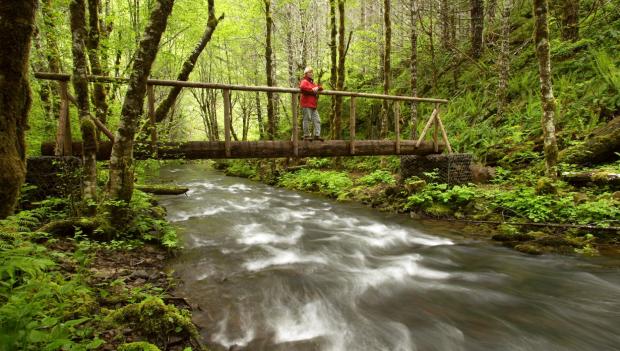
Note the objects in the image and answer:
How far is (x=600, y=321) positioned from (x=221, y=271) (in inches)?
216

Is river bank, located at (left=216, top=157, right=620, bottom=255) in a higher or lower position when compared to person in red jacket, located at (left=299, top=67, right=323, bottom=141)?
lower

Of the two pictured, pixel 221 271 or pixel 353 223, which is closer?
pixel 221 271

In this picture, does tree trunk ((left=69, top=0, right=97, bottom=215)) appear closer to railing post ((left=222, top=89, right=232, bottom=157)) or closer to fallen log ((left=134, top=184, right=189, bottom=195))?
railing post ((left=222, top=89, right=232, bottom=157))

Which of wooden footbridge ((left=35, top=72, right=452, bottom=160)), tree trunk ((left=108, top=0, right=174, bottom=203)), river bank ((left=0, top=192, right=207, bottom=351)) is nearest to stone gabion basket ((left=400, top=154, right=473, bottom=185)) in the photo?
Answer: wooden footbridge ((left=35, top=72, right=452, bottom=160))

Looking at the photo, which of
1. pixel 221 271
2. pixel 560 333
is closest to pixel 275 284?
pixel 221 271

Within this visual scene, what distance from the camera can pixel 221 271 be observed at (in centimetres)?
575

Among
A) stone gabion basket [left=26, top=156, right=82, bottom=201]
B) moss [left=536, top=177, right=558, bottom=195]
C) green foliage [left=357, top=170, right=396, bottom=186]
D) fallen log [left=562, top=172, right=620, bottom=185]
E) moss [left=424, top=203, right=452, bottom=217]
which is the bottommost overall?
moss [left=424, top=203, right=452, bottom=217]

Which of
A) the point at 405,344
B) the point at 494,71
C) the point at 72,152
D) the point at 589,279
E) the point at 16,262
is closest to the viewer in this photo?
the point at 16,262

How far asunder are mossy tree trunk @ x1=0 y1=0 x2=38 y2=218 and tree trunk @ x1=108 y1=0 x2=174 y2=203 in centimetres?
284

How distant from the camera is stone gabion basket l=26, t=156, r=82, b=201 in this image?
18.3ft

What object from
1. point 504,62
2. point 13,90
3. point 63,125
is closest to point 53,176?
point 63,125

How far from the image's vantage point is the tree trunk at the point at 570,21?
1150 cm

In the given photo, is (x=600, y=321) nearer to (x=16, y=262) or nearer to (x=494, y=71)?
(x=16, y=262)

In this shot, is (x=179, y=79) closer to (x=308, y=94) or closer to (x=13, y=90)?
(x=308, y=94)
